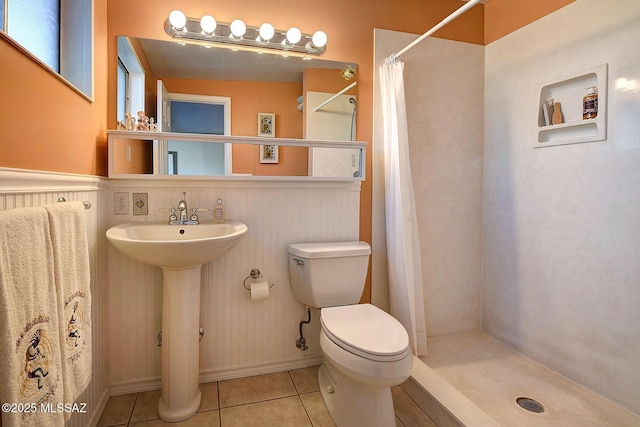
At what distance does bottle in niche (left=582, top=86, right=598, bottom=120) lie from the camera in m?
1.65

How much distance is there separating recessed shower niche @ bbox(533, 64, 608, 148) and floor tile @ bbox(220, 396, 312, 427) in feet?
6.56

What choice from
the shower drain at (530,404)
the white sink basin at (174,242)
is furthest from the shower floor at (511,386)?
the white sink basin at (174,242)

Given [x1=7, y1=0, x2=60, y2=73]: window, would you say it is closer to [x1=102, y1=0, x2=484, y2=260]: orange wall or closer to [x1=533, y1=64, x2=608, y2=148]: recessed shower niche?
[x1=102, y1=0, x2=484, y2=260]: orange wall

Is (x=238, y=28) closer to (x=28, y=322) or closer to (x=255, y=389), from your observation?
(x=28, y=322)

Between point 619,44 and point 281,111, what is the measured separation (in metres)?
1.72

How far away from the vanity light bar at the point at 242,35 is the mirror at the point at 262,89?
0.05m

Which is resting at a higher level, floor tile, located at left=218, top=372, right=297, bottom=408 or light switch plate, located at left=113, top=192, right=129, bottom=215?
light switch plate, located at left=113, top=192, right=129, bottom=215

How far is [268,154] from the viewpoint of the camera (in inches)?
73.9

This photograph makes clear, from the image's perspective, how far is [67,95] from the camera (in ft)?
3.87

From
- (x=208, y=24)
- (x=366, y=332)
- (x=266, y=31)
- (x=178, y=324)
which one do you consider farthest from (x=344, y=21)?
(x=178, y=324)

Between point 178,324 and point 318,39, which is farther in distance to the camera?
point 318,39

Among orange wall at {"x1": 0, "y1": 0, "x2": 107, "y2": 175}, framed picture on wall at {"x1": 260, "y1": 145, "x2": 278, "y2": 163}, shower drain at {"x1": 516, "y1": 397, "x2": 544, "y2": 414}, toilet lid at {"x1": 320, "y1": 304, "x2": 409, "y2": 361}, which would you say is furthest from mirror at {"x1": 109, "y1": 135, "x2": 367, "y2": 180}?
shower drain at {"x1": 516, "y1": 397, "x2": 544, "y2": 414}

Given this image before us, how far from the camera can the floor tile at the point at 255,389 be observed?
1670 millimetres

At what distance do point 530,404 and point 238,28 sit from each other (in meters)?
2.45
